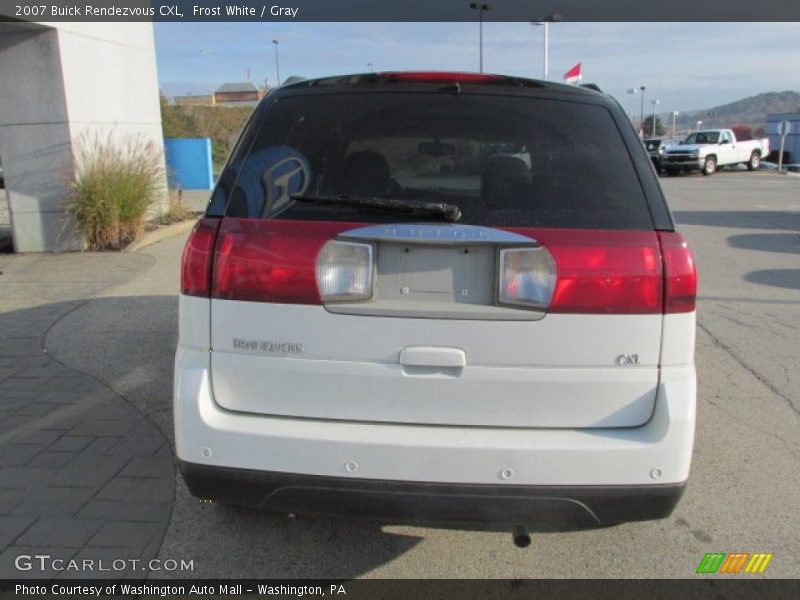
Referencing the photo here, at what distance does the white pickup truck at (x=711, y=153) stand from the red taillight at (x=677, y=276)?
31384mm

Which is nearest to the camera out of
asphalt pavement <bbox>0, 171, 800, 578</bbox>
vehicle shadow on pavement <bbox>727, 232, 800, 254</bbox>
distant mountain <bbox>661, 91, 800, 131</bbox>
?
asphalt pavement <bbox>0, 171, 800, 578</bbox>

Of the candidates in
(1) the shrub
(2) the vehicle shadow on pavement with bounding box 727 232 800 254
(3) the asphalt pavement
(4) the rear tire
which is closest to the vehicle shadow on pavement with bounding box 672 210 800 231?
(2) the vehicle shadow on pavement with bounding box 727 232 800 254

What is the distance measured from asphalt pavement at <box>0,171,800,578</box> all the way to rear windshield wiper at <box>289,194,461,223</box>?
1.30 m

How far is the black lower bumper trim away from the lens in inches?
90.9

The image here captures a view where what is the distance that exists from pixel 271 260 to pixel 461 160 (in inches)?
35.1

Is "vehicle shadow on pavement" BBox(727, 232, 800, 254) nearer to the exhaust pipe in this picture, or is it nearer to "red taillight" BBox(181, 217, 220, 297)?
the exhaust pipe

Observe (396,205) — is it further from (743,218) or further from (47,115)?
(743,218)

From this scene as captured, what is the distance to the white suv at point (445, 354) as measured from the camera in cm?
229

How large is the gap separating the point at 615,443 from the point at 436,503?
0.63 metres

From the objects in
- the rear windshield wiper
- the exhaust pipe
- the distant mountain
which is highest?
the distant mountain

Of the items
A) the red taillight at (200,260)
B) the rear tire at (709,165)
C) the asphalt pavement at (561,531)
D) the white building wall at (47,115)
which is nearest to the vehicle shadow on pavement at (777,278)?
the asphalt pavement at (561,531)

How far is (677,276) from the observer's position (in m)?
2.32

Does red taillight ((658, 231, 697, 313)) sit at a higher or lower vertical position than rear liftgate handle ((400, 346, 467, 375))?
higher

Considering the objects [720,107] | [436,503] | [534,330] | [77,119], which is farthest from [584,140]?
[720,107]
